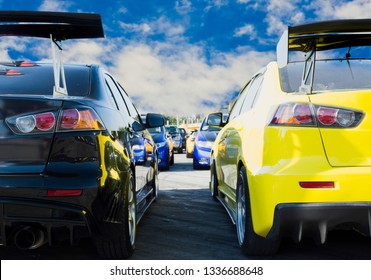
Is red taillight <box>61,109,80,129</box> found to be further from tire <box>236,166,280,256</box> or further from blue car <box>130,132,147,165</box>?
tire <box>236,166,280,256</box>

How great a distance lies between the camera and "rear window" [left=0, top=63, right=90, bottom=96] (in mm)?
3393

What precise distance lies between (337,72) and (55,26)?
2229 millimetres

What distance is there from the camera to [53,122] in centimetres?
292

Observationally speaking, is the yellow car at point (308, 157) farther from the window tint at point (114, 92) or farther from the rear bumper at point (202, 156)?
the rear bumper at point (202, 156)

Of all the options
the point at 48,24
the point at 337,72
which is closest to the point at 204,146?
the point at 337,72

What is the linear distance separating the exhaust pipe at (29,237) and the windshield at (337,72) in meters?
1.91

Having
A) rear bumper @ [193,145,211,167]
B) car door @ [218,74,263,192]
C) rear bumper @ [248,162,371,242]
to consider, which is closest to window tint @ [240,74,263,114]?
car door @ [218,74,263,192]

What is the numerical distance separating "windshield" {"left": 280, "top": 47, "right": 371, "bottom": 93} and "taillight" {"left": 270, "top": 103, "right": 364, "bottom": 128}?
269 millimetres

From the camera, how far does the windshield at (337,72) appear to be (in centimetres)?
352

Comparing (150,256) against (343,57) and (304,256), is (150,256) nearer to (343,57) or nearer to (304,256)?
(304,256)

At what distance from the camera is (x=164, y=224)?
511 centimetres

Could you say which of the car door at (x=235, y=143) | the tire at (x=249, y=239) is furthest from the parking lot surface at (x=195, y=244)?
the car door at (x=235, y=143)

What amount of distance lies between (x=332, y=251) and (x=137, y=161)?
184 cm
